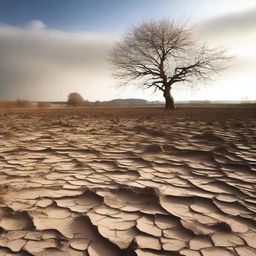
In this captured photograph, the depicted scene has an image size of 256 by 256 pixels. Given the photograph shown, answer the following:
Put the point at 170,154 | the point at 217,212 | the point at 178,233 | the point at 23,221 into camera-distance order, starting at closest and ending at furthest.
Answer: the point at 178,233
the point at 23,221
the point at 217,212
the point at 170,154

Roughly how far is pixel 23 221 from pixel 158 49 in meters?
15.4

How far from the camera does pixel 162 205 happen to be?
160 cm

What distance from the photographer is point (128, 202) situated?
165 centimetres

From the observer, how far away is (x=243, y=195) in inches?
68.8

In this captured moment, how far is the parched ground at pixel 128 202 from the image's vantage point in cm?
119

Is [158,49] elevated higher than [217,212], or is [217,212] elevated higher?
[158,49]

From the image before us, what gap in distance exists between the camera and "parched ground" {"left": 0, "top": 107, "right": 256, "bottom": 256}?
1191 millimetres

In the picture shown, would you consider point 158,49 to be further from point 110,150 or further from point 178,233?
point 178,233

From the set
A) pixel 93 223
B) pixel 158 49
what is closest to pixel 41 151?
pixel 93 223

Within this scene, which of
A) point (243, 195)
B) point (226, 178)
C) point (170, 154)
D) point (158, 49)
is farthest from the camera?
point (158, 49)

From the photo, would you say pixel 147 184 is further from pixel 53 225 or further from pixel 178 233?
pixel 53 225

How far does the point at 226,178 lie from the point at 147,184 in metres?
0.74

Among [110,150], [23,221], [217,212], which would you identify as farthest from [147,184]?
[110,150]

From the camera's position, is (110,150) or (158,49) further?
(158,49)
